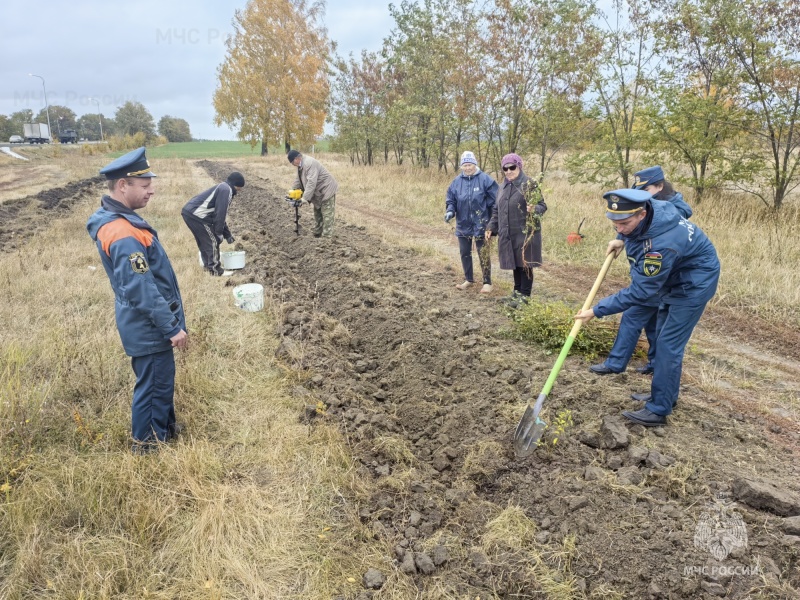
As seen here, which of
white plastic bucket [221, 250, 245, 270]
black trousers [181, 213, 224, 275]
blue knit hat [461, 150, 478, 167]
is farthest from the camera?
white plastic bucket [221, 250, 245, 270]

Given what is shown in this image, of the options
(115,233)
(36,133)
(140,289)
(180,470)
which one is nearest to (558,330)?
(180,470)

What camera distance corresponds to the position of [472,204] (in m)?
6.26

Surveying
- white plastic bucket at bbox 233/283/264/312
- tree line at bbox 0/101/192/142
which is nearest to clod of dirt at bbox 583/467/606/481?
white plastic bucket at bbox 233/283/264/312

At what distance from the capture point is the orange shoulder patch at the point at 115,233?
287 centimetres

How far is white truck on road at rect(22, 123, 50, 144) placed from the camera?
2240 inches

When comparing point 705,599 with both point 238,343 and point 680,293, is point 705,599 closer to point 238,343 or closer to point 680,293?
point 680,293

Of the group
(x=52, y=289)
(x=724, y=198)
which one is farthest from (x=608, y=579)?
(x=724, y=198)

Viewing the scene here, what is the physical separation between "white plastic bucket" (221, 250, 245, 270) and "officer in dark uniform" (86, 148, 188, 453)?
444 centimetres

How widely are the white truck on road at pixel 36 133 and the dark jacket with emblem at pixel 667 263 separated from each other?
241ft

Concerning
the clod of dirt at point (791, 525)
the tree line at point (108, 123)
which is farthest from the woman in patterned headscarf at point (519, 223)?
the tree line at point (108, 123)

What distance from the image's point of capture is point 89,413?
11.8ft

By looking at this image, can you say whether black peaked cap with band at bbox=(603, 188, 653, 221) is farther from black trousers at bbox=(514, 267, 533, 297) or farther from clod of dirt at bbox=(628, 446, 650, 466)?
black trousers at bbox=(514, 267, 533, 297)

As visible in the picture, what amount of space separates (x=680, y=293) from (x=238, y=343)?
4079mm

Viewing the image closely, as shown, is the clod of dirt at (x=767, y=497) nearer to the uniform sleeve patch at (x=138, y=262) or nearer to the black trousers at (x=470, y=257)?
the uniform sleeve patch at (x=138, y=262)
